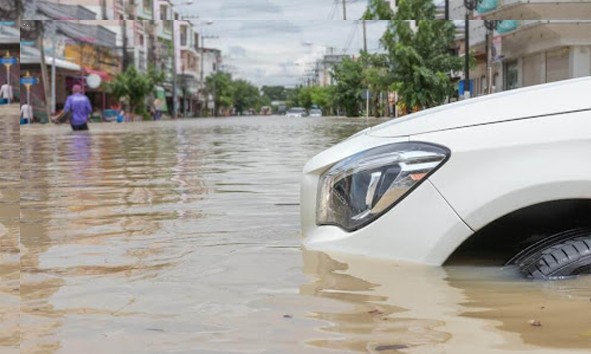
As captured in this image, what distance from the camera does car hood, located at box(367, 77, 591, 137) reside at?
2.96 m

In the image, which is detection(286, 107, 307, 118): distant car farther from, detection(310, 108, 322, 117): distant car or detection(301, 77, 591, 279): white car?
detection(301, 77, 591, 279): white car


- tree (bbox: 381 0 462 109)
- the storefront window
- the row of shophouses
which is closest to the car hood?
the row of shophouses

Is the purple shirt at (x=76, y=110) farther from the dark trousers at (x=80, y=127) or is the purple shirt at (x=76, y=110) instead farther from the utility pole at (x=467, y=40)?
the utility pole at (x=467, y=40)

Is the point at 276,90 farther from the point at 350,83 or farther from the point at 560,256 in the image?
the point at 560,256

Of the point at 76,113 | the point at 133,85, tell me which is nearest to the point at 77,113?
the point at 76,113

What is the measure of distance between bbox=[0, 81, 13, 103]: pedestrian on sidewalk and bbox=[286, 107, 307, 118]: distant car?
20725 millimetres

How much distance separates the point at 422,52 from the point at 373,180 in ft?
14.9

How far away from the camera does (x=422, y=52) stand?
7.52 metres

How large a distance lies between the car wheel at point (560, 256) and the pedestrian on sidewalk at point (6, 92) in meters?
7.01

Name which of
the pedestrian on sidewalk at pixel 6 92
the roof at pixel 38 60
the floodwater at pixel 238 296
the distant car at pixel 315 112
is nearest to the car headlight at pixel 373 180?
the floodwater at pixel 238 296

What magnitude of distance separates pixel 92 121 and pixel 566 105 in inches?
762

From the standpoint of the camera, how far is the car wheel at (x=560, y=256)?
3025mm

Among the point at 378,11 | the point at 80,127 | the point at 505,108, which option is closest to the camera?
the point at 505,108

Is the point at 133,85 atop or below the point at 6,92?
atop
